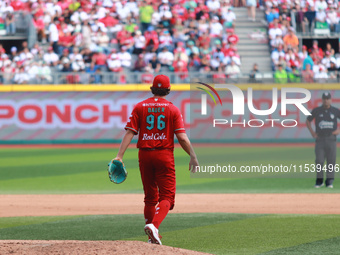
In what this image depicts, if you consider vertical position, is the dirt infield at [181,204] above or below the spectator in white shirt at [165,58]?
below

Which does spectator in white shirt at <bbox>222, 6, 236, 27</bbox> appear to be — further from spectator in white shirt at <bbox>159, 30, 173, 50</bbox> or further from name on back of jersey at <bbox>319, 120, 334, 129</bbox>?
name on back of jersey at <bbox>319, 120, 334, 129</bbox>

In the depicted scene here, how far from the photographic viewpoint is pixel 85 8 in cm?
2752

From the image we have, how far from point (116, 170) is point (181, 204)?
5.16 meters

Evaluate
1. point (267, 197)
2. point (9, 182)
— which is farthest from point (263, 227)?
point (9, 182)

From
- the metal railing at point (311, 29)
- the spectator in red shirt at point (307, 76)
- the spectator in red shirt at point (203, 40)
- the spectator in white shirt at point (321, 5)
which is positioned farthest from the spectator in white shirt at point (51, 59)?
the spectator in white shirt at point (321, 5)

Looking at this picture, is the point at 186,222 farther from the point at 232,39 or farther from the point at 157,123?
the point at 232,39

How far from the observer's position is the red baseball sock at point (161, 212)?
709cm

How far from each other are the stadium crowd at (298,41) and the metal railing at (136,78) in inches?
9.5

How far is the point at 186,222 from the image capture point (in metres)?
10.1

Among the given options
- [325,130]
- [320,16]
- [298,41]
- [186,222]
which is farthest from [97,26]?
[186,222]

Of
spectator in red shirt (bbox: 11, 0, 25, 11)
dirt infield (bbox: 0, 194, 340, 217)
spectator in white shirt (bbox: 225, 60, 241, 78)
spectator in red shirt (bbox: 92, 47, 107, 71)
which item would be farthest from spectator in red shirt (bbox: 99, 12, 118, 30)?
dirt infield (bbox: 0, 194, 340, 217)

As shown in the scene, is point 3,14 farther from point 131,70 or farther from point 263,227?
point 263,227

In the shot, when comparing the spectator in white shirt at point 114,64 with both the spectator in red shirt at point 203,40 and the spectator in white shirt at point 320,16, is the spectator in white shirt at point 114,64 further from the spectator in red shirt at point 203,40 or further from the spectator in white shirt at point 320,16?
the spectator in white shirt at point 320,16

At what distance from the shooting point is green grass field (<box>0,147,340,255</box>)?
27.1ft
